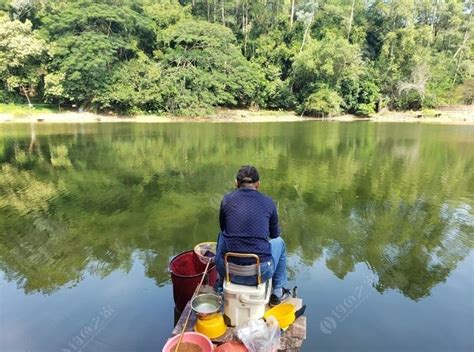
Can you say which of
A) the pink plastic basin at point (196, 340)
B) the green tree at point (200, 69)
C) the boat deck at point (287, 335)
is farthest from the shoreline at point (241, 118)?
the pink plastic basin at point (196, 340)

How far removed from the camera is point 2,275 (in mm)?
5793

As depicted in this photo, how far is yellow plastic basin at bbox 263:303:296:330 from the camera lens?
367cm

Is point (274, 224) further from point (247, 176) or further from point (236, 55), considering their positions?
point (236, 55)

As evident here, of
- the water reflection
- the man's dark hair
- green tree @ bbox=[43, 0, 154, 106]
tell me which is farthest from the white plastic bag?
green tree @ bbox=[43, 0, 154, 106]

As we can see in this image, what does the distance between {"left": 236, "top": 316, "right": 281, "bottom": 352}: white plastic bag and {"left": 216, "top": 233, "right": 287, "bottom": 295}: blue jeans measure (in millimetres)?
380

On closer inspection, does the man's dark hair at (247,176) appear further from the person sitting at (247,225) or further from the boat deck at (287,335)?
the boat deck at (287,335)

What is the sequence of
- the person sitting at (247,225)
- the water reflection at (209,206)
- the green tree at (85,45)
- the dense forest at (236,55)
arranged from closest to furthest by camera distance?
the person sitting at (247,225), the water reflection at (209,206), the green tree at (85,45), the dense forest at (236,55)

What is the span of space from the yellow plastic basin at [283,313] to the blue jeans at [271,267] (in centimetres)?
28

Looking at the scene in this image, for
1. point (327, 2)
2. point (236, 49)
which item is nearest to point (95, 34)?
point (236, 49)

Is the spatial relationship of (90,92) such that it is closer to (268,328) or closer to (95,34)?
(95,34)

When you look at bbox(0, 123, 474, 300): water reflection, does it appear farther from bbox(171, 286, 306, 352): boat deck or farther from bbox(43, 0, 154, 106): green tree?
bbox(43, 0, 154, 106): green tree

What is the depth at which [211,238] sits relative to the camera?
276 inches

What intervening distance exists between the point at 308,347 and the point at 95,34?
114 ft

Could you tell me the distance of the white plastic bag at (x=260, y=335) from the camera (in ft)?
11.0
